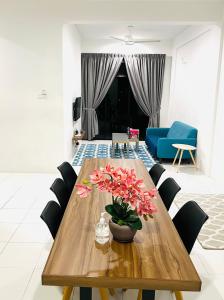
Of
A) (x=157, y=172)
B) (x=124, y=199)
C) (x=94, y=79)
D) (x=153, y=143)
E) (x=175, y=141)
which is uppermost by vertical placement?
(x=94, y=79)

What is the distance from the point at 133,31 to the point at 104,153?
309cm

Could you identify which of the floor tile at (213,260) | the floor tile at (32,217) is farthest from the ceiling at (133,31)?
the floor tile at (213,260)

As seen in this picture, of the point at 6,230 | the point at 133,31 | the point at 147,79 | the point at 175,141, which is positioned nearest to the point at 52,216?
the point at 6,230

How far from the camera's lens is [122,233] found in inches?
63.2

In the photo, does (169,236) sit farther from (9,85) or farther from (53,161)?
(9,85)

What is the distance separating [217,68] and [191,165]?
2105 millimetres

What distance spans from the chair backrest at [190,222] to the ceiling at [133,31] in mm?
5028

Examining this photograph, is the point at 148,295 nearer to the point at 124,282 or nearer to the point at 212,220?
the point at 124,282

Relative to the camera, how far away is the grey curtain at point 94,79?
8.05 meters

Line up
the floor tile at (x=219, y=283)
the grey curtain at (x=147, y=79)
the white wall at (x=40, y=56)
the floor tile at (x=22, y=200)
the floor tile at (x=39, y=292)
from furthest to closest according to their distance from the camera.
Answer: the grey curtain at (x=147, y=79)
the white wall at (x=40, y=56)
the floor tile at (x=22, y=200)
the floor tile at (x=219, y=283)
the floor tile at (x=39, y=292)

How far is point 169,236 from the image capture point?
5.68ft

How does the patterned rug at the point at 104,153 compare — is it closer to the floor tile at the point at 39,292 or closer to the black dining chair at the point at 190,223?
the floor tile at the point at 39,292

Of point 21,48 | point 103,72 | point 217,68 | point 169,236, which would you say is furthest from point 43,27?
point 169,236

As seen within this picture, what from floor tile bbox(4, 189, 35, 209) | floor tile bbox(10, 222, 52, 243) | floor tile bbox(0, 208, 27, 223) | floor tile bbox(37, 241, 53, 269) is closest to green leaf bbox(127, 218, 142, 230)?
floor tile bbox(37, 241, 53, 269)
